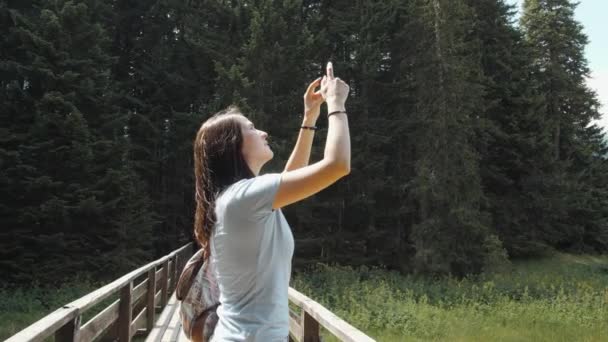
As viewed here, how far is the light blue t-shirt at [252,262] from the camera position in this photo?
1.48 m

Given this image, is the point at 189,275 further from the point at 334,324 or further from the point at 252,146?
the point at 334,324

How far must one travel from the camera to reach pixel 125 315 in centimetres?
497

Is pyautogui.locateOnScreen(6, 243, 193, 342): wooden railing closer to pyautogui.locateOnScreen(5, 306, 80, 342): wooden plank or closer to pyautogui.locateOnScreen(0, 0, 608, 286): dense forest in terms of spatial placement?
pyautogui.locateOnScreen(5, 306, 80, 342): wooden plank

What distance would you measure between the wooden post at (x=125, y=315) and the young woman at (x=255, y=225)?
370 centimetres

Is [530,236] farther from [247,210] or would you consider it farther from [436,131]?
[247,210]

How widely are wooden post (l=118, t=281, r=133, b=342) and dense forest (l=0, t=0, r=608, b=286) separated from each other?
42.8 feet

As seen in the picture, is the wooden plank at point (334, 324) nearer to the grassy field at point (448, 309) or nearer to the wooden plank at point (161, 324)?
the wooden plank at point (161, 324)

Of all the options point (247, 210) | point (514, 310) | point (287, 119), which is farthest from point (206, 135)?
point (287, 119)

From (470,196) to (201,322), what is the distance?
68.9ft

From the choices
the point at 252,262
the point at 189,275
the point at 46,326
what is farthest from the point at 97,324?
the point at 252,262

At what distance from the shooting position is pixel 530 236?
2716 centimetres

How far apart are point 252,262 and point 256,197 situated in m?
0.19

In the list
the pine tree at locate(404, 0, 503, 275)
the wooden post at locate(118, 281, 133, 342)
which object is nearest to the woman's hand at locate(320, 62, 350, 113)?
the wooden post at locate(118, 281, 133, 342)

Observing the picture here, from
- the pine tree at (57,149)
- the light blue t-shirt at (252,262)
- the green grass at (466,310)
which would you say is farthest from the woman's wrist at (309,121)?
the pine tree at (57,149)
